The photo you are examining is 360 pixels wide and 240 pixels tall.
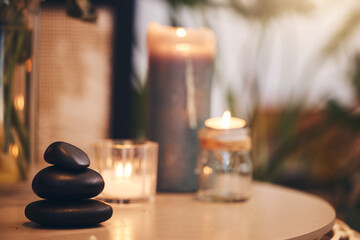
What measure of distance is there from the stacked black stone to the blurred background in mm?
532

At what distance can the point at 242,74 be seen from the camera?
1.56m

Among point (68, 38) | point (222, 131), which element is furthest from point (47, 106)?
point (222, 131)

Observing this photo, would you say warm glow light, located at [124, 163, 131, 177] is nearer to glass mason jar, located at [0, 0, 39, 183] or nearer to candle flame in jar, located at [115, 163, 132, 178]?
candle flame in jar, located at [115, 163, 132, 178]

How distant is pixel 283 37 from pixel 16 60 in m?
1.09

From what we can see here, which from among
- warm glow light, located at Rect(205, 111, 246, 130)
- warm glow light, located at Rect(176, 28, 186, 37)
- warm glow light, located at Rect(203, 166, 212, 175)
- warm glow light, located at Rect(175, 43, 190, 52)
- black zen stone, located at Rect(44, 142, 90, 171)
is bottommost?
warm glow light, located at Rect(203, 166, 212, 175)

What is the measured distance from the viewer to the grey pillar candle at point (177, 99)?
0.77 metres

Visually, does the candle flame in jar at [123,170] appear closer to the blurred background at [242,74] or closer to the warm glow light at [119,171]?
the warm glow light at [119,171]

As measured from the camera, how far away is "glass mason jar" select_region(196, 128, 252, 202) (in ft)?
2.29

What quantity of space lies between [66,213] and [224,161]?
326mm

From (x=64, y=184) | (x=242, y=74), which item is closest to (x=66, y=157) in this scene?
(x=64, y=184)

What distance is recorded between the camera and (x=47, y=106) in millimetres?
1054

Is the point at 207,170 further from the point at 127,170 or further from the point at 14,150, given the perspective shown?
the point at 14,150

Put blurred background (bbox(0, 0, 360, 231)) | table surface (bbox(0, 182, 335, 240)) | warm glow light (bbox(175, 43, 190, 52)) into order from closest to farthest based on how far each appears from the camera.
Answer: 1. table surface (bbox(0, 182, 335, 240))
2. warm glow light (bbox(175, 43, 190, 52))
3. blurred background (bbox(0, 0, 360, 231))

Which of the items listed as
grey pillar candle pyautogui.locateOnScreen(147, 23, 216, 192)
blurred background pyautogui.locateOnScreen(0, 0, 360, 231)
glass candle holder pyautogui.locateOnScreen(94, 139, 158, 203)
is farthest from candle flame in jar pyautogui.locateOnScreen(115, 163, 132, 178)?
blurred background pyautogui.locateOnScreen(0, 0, 360, 231)
